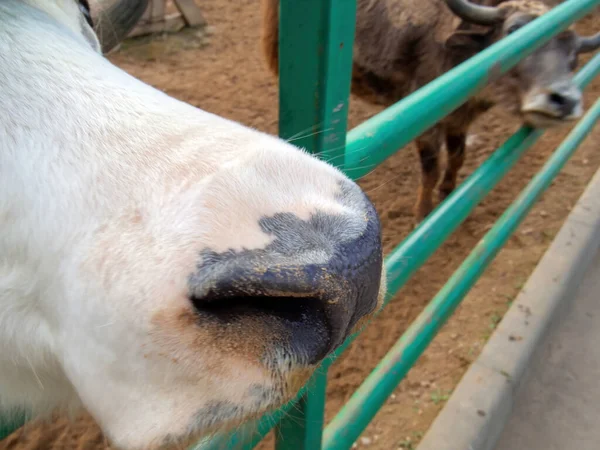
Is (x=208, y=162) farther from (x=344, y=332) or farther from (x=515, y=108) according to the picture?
(x=515, y=108)

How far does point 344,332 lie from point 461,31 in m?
3.03

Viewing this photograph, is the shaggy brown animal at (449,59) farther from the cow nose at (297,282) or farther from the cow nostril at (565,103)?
the cow nose at (297,282)

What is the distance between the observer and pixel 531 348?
2.54 metres

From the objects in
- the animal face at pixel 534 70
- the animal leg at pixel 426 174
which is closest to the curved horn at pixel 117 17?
the animal face at pixel 534 70

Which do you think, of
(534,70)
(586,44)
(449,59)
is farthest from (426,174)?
(586,44)

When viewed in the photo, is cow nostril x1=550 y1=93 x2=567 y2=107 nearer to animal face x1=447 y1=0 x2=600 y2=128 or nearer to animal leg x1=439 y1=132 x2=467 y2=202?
animal face x1=447 y1=0 x2=600 y2=128

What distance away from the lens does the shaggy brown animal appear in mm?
2924

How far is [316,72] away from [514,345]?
2.12 meters

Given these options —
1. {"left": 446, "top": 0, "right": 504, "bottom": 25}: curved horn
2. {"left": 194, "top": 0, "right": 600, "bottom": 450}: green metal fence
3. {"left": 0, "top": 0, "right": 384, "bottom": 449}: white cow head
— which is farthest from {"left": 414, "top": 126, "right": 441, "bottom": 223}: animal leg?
{"left": 0, "top": 0, "right": 384, "bottom": 449}: white cow head

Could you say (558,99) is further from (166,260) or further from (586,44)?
(166,260)

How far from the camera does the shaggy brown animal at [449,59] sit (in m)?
2.92

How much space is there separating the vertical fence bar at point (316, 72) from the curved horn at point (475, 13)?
2.53 metres

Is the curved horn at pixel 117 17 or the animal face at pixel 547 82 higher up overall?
the curved horn at pixel 117 17

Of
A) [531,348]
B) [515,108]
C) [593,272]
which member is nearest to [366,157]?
[531,348]
